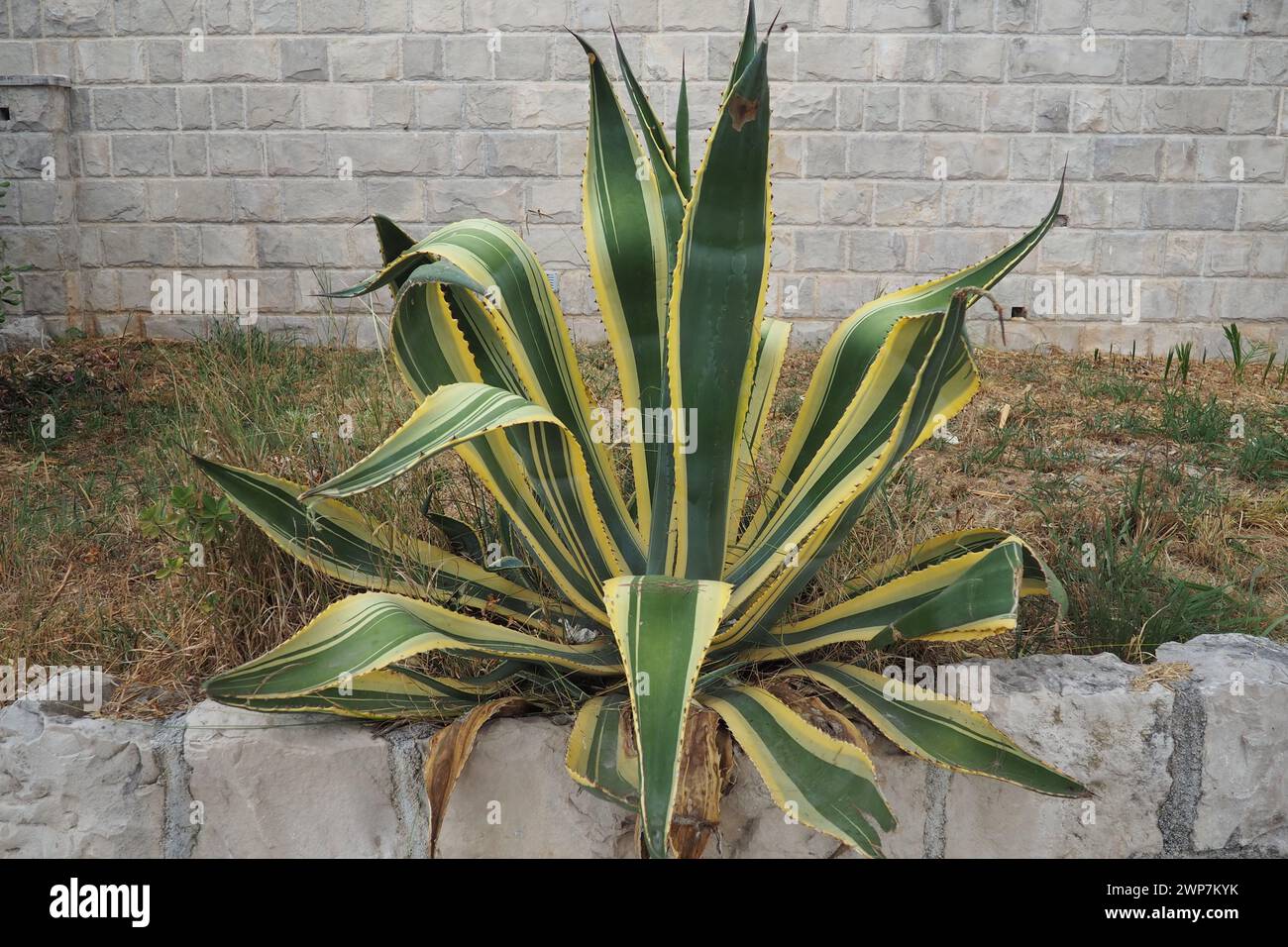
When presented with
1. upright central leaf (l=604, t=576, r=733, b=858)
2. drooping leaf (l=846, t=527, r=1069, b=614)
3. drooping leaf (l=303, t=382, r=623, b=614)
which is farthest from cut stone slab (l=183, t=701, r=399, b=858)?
drooping leaf (l=846, t=527, r=1069, b=614)

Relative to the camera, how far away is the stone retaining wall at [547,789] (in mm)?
1791

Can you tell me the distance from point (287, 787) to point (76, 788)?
0.37m

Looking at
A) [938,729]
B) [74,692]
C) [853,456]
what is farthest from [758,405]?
[74,692]

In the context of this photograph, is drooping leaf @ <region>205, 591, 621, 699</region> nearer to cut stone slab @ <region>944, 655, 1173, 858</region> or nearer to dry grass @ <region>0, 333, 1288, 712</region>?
dry grass @ <region>0, 333, 1288, 712</region>

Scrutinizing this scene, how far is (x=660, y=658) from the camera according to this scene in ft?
4.73

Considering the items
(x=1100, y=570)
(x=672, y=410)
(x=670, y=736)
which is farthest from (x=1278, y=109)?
(x=670, y=736)

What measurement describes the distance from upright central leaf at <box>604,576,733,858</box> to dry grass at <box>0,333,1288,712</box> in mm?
605

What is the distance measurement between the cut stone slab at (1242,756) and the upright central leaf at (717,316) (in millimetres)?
939

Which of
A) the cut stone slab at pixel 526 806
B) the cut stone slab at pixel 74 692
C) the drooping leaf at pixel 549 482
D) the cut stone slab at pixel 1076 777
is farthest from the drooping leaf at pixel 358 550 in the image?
the cut stone slab at pixel 1076 777

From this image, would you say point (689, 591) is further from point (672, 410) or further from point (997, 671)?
point (997, 671)

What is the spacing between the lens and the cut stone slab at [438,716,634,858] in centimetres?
177

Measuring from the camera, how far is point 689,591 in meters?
1.53

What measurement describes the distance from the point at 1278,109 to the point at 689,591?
4739 millimetres

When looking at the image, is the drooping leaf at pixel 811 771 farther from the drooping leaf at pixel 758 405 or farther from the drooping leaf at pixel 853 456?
the drooping leaf at pixel 758 405
